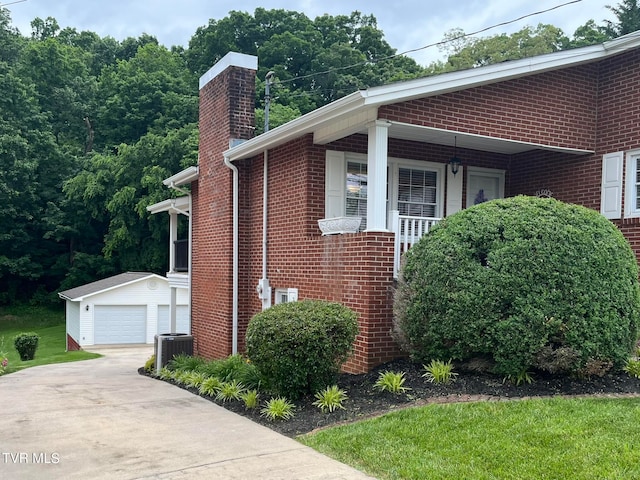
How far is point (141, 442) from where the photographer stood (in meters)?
6.16

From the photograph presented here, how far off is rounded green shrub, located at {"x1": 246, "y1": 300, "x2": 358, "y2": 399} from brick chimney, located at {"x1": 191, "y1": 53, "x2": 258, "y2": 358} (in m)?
4.80

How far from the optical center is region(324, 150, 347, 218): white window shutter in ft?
32.2

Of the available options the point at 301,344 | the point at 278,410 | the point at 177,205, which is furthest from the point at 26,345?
the point at 301,344

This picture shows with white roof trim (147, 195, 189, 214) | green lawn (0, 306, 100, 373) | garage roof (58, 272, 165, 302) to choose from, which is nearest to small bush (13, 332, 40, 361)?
garage roof (58, 272, 165, 302)

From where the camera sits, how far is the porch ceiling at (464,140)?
8.80m

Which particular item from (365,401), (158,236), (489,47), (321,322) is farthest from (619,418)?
(489,47)

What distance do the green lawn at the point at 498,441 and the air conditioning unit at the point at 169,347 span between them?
7219 mm

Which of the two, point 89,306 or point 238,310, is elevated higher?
point 238,310

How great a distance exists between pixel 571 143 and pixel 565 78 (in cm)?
105

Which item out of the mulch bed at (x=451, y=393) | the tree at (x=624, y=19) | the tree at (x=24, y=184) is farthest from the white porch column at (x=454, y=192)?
the tree at (x=24, y=184)

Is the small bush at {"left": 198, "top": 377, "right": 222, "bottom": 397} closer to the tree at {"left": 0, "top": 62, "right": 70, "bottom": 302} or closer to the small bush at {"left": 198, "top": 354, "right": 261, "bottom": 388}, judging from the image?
the small bush at {"left": 198, "top": 354, "right": 261, "bottom": 388}

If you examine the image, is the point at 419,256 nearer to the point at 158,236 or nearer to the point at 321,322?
the point at 321,322

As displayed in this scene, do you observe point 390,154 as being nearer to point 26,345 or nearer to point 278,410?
point 278,410

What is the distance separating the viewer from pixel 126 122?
35.6 m
